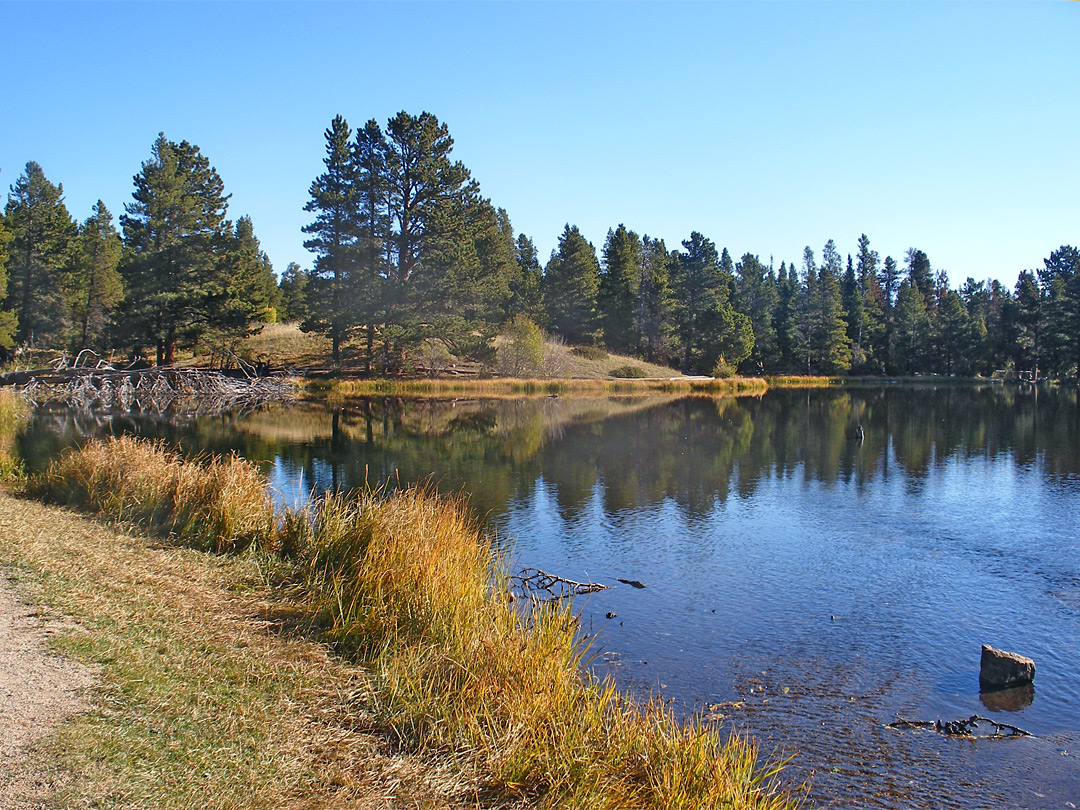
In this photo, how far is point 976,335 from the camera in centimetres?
9469

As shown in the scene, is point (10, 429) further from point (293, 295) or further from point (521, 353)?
point (521, 353)

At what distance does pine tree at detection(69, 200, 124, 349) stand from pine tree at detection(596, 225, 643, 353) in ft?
146

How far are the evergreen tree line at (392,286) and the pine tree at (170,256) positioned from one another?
0.11 meters

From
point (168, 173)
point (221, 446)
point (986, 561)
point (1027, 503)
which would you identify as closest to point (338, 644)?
point (986, 561)

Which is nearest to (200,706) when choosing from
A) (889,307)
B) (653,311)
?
(653,311)

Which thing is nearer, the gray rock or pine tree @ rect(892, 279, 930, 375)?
the gray rock

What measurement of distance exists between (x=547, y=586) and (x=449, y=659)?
5330 millimetres

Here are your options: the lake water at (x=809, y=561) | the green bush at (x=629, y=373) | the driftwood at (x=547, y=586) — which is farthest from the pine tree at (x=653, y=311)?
the driftwood at (x=547, y=586)

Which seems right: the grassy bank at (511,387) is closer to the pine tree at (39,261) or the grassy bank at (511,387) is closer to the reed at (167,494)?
the pine tree at (39,261)

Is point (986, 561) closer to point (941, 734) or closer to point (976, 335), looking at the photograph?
point (941, 734)

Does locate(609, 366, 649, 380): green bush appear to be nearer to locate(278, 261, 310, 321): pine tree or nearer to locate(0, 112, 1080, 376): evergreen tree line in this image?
locate(0, 112, 1080, 376): evergreen tree line

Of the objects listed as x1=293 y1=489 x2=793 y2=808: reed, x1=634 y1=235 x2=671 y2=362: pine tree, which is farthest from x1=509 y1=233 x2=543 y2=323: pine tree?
x1=293 y1=489 x2=793 y2=808: reed

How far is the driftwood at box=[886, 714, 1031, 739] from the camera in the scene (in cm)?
814

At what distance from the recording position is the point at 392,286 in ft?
178
